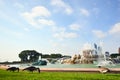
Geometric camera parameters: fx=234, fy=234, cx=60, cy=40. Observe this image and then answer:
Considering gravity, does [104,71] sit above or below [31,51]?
below

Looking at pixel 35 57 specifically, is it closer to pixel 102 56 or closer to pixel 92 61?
pixel 92 61

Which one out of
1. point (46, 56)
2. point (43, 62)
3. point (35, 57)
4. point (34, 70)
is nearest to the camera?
point (34, 70)

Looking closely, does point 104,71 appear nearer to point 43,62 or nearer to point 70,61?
point 43,62

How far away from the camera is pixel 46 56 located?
650ft

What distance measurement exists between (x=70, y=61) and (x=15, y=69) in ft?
397

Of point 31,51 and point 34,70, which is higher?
point 31,51

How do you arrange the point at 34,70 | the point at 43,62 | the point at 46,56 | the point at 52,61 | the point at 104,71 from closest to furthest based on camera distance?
the point at 104,71, the point at 34,70, the point at 43,62, the point at 52,61, the point at 46,56

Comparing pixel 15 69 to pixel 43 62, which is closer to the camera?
pixel 15 69

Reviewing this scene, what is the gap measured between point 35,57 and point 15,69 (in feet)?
426

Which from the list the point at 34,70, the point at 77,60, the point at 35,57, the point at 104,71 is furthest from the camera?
the point at 35,57

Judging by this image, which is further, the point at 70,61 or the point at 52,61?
the point at 52,61

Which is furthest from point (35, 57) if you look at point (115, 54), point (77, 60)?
point (115, 54)

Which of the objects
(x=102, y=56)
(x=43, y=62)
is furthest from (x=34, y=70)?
(x=102, y=56)

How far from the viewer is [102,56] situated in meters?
132
